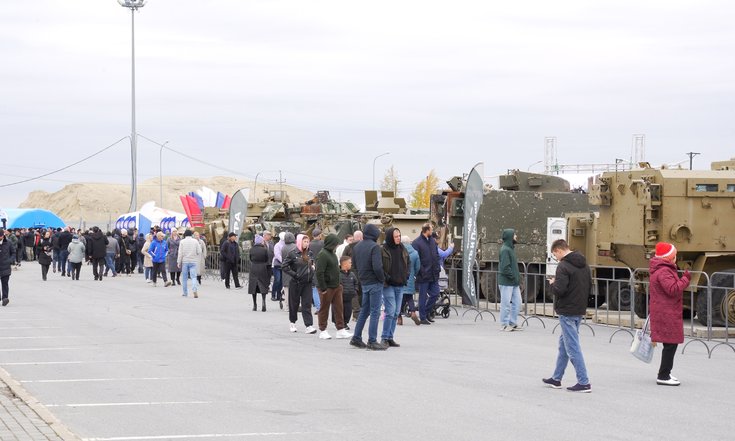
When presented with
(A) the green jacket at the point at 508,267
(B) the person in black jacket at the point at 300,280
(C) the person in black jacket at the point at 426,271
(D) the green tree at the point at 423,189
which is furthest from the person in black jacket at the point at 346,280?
(D) the green tree at the point at 423,189

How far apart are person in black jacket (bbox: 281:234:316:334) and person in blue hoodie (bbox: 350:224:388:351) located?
88.4 inches

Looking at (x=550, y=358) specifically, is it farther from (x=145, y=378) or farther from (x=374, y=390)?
(x=145, y=378)

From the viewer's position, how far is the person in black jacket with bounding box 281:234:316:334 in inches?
708

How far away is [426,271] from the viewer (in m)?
20.1

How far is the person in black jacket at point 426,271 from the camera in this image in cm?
2012

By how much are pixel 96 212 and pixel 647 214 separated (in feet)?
507

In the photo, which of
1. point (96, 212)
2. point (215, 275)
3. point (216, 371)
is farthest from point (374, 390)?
point (96, 212)

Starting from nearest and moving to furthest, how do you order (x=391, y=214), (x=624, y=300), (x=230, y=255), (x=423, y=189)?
(x=624, y=300) < (x=230, y=255) < (x=391, y=214) < (x=423, y=189)

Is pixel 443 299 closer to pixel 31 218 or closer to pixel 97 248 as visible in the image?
pixel 97 248

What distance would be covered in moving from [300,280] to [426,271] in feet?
9.61

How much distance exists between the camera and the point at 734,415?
10.3 metres

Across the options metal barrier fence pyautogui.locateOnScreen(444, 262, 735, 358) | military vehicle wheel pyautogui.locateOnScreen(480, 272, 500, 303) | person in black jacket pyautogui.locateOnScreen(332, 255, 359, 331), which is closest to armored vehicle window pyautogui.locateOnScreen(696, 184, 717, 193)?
metal barrier fence pyautogui.locateOnScreen(444, 262, 735, 358)

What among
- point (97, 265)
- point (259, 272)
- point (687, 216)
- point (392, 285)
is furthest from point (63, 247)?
point (392, 285)

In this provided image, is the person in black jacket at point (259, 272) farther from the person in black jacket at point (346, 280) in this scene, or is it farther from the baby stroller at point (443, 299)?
the person in black jacket at point (346, 280)
